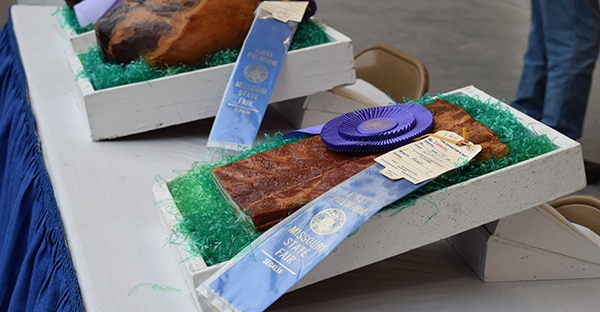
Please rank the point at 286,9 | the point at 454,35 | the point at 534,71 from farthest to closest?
the point at 454,35 < the point at 534,71 < the point at 286,9

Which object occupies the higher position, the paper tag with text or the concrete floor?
the paper tag with text

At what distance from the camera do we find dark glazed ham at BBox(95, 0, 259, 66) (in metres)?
1.32

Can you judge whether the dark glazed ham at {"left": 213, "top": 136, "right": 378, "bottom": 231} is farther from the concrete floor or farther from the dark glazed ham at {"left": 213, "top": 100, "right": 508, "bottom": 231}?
the concrete floor

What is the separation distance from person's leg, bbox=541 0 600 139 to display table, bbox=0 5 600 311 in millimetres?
1324

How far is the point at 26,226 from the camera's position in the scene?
1234 millimetres

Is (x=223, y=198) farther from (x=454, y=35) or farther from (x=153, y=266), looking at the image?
(x=454, y=35)

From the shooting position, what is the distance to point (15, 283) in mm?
1186

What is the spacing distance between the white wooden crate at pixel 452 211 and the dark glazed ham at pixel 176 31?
0.46 meters

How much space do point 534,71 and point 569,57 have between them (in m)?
0.23

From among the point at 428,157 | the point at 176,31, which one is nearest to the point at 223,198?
the point at 428,157

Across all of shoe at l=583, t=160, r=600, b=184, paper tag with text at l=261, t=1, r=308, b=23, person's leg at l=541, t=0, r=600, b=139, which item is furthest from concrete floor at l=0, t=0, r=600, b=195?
paper tag with text at l=261, t=1, r=308, b=23

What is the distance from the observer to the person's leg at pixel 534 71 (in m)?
2.38

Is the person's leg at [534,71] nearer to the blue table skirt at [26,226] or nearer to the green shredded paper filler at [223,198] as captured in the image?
the green shredded paper filler at [223,198]

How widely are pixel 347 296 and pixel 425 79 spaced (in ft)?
2.72
